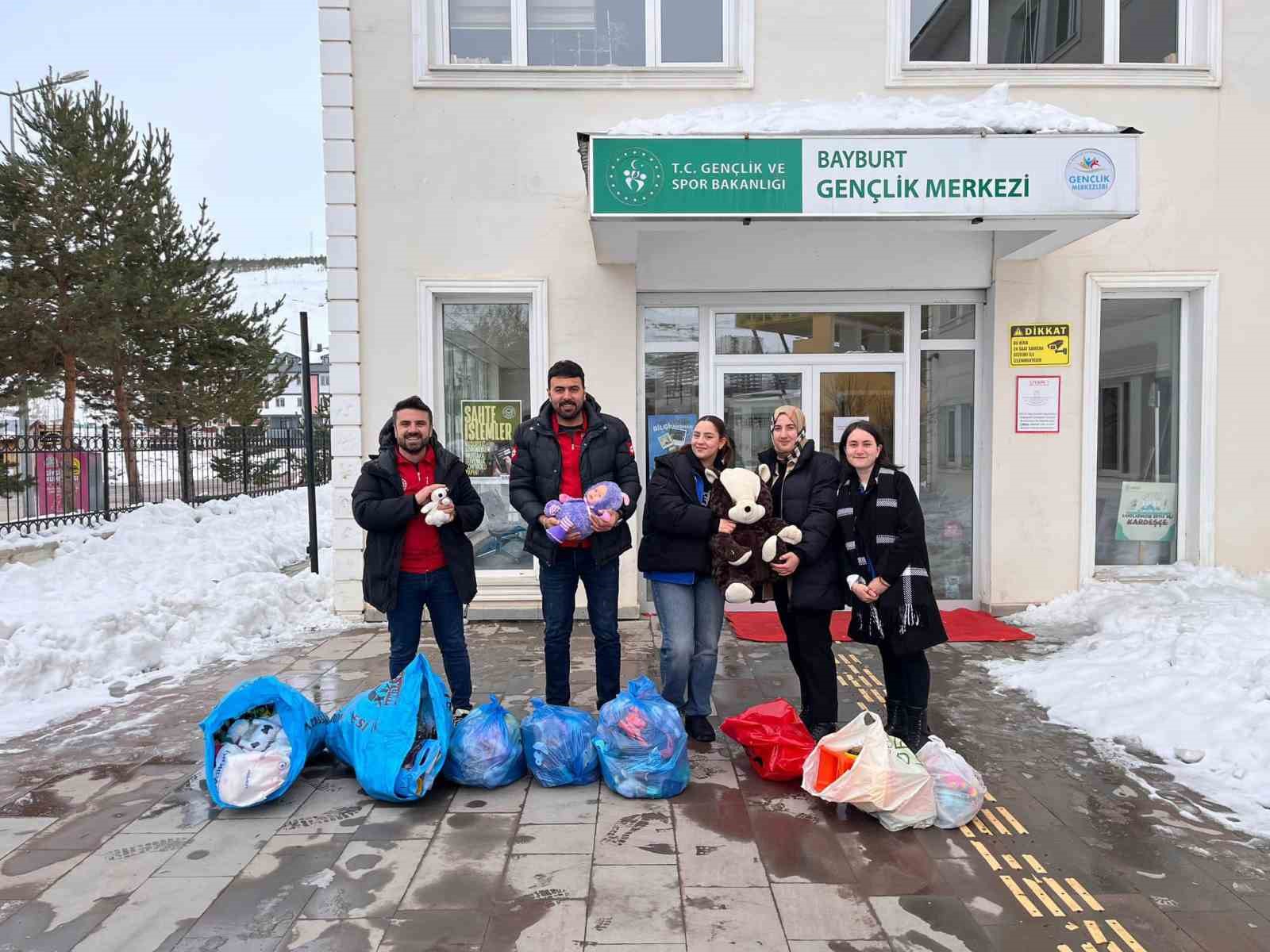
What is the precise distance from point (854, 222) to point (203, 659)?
242 inches

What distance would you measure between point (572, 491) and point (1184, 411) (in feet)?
21.3

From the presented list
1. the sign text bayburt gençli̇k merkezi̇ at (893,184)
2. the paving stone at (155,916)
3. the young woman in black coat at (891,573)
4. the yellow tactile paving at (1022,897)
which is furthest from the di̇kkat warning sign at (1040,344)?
the paving stone at (155,916)

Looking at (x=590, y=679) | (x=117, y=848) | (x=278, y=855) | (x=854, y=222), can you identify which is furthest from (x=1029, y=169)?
(x=117, y=848)

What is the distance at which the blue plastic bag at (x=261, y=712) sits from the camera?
3.92m

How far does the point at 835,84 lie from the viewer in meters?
7.64

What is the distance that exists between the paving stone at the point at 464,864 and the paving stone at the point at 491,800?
0.05 m

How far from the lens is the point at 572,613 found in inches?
193

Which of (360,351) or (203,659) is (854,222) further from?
(203,659)

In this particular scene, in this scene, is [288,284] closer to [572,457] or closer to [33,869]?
[572,457]

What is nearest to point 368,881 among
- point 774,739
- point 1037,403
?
point 774,739

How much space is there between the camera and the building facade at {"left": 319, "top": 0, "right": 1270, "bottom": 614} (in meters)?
7.60

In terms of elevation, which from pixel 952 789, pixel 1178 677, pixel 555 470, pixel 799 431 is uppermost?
pixel 799 431

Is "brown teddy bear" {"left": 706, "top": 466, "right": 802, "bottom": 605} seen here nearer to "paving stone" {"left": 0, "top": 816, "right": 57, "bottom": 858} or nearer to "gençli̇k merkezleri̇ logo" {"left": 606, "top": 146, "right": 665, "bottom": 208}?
"gençli̇k merkezleri̇ logo" {"left": 606, "top": 146, "right": 665, "bottom": 208}

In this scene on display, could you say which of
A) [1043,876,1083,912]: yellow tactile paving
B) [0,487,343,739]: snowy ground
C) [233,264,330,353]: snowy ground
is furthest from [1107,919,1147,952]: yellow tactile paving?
[233,264,330,353]: snowy ground
